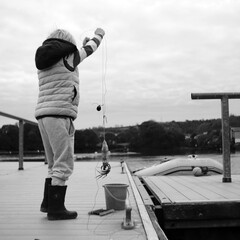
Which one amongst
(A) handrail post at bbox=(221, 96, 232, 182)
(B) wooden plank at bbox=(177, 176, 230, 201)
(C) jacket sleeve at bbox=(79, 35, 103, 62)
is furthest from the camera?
(A) handrail post at bbox=(221, 96, 232, 182)

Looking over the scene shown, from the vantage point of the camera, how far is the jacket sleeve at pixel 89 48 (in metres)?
3.61

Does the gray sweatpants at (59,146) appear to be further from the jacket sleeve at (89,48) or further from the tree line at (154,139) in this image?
the tree line at (154,139)

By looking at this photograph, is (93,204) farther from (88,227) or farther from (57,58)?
(57,58)

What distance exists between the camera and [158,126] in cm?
4378

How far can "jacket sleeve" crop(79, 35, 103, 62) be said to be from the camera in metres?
3.61

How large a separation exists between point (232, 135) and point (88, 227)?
4.14 metres

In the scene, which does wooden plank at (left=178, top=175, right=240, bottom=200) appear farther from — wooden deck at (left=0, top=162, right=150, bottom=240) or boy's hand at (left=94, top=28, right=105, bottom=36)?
boy's hand at (left=94, top=28, right=105, bottom=36)

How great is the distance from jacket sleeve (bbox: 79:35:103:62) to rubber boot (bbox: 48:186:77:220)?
122cm

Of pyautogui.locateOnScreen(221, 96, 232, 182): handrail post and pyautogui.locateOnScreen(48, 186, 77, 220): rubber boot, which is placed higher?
pyautogui.locateOnScreen(221, 96, 232, 182): handrail post

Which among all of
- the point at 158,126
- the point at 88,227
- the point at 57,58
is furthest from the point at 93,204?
the point at 158,126

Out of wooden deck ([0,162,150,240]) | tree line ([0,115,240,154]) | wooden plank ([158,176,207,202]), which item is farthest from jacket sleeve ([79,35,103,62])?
tree line ([0,115,240,154])

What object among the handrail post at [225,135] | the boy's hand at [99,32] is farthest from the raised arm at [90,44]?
the handrail post at [225,135]

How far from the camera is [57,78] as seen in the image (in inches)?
137

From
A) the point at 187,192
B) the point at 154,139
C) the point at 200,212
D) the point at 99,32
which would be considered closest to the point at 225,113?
the point at 187,192
